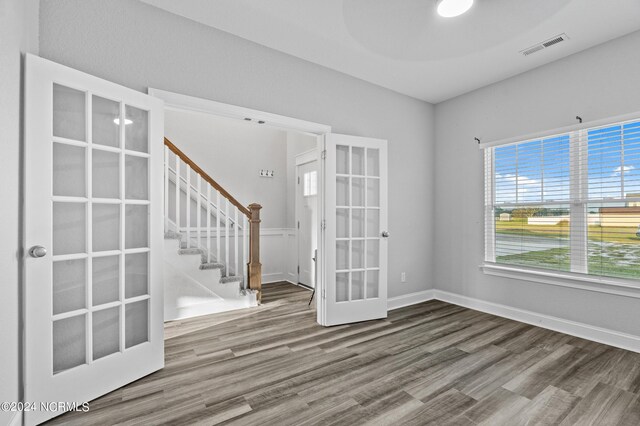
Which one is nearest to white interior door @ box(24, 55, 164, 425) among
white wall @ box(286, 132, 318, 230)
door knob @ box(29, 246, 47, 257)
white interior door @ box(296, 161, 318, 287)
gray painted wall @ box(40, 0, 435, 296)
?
door knob @ box(29, 246, 47, 257)

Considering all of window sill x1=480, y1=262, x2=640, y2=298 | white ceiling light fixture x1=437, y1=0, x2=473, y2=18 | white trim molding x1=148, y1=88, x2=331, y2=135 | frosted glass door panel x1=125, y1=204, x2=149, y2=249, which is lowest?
window sill x1=480, y1=262, x2=640, y2=298

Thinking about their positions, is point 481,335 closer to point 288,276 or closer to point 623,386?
point 623,386

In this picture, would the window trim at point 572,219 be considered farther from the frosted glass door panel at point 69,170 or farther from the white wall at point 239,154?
the frosted glass door panel at point 69,170

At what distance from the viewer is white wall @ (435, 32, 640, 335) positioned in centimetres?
275

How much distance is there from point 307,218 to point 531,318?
331cm

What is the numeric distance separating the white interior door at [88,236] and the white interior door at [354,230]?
5.37 feet

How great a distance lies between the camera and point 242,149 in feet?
17.7

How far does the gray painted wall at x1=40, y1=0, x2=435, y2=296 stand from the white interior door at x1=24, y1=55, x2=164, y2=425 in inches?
13.5

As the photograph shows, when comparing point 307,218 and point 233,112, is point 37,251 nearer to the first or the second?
point 233,112

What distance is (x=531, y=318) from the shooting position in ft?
10.9

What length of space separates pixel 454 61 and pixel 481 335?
9.20ft

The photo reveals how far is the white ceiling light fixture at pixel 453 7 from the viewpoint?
86.0 inches

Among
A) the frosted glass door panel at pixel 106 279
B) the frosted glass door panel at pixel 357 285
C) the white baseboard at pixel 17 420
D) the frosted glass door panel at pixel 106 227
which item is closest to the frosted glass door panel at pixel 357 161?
the frosted glass door panel at pixel 357 285

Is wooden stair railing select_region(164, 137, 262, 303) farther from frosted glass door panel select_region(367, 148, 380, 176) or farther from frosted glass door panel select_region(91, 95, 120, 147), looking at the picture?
frosted glass door panel select_region(91, 95, 120, 147)
